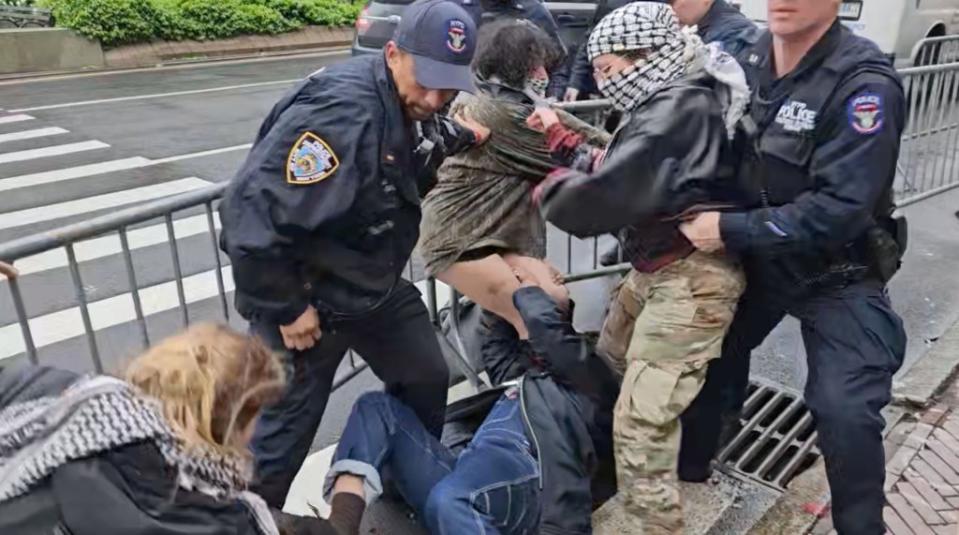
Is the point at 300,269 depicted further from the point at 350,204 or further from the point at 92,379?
the point at 92,379

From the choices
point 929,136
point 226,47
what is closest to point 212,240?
point 929,136

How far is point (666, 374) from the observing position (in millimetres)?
2596

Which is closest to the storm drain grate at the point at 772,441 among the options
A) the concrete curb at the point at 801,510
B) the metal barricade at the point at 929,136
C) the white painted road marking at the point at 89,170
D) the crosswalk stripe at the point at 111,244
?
the concrete curb at the point at 801,510

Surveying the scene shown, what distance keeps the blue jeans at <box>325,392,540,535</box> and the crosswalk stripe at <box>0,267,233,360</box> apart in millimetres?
1943

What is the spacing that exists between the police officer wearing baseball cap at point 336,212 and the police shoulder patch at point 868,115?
1.09 meters

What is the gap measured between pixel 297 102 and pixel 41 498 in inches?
53.1

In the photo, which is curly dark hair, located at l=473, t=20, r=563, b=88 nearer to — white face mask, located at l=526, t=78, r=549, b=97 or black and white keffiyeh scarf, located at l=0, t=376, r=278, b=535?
white face mask, located at l=526, t=78, r=549, b=97

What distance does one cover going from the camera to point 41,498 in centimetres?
143

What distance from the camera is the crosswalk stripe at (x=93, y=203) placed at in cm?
655

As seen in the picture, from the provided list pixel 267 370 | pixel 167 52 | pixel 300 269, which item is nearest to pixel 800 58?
pixel 300 269

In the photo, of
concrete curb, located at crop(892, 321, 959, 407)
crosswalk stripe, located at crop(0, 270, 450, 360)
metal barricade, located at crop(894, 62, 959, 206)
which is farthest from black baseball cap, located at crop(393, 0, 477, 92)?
metal barricade, located at crop(894, 62, 959, 206)

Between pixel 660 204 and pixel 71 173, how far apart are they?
274 inches

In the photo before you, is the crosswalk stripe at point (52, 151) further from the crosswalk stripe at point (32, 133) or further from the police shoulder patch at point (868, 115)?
the police shoulder patch at point (868, 115)

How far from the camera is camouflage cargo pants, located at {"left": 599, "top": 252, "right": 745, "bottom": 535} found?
8.46 feet
